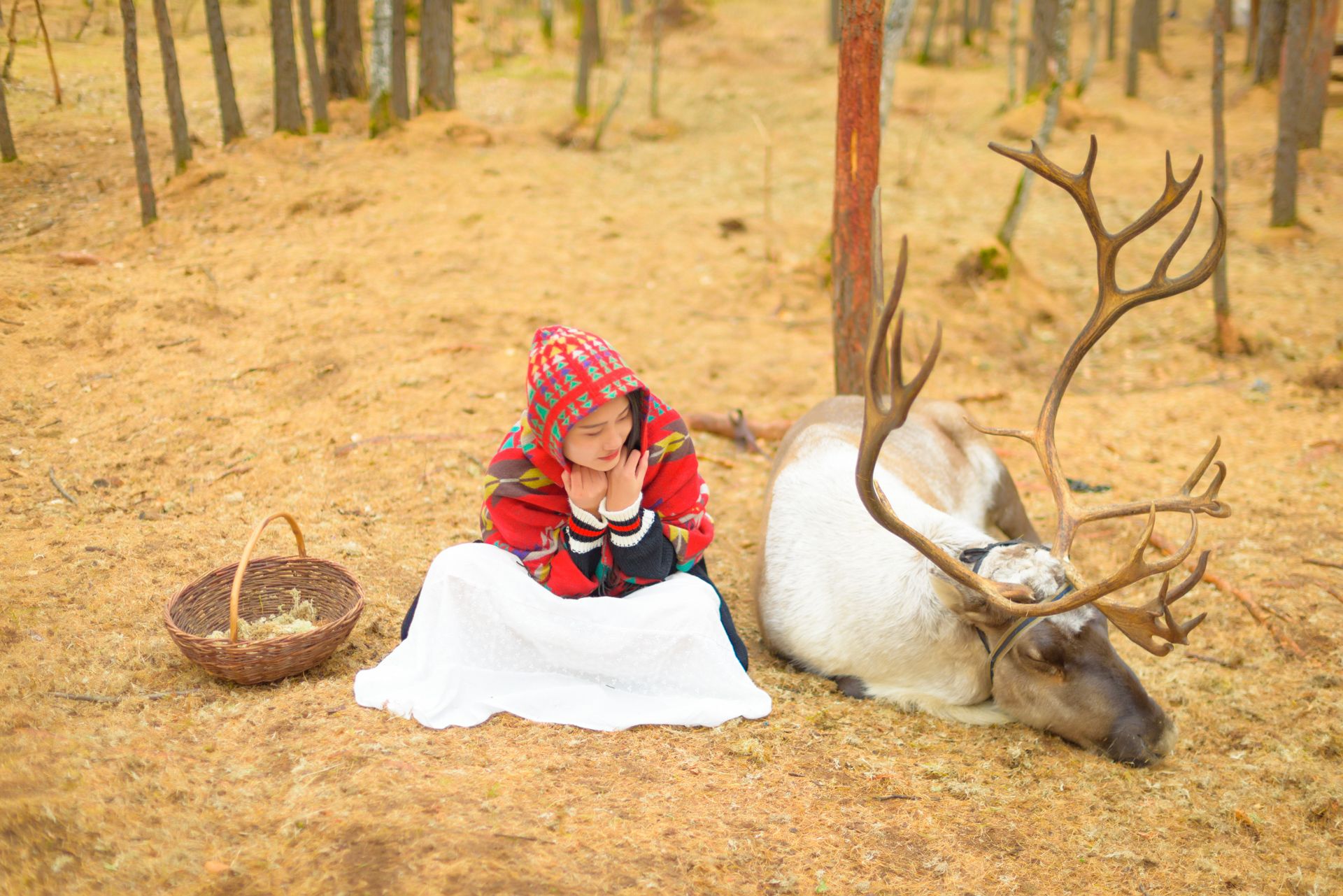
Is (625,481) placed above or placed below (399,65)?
below

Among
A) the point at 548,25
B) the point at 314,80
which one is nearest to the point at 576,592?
the point at 314,80

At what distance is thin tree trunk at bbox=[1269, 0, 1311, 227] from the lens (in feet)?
27.8

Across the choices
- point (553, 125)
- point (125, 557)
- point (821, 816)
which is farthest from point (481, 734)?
point (553, 125)

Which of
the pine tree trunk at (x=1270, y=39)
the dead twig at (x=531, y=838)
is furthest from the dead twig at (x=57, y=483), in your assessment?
the pine tree trunk at (x=1270, y=39)

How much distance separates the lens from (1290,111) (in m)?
8.44

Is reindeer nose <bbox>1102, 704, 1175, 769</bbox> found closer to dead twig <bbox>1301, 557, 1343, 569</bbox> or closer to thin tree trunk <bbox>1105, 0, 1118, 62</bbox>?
dead twig <bbox>1301, 557, 1343, 569</bbox>

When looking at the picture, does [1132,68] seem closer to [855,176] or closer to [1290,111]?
[1290,111]

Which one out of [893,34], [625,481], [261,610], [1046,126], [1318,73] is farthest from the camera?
[1318,73]

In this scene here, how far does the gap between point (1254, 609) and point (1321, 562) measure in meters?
0.51

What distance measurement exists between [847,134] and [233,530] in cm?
353

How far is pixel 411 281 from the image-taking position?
24.3ft

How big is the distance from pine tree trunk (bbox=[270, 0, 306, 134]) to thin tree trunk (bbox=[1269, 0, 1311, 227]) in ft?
30.3

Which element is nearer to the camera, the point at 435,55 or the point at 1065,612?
the point at 1065,612

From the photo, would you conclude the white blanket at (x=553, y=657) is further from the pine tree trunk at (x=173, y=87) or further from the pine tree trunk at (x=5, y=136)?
the pine tree trunk at (x=173, y=87)
